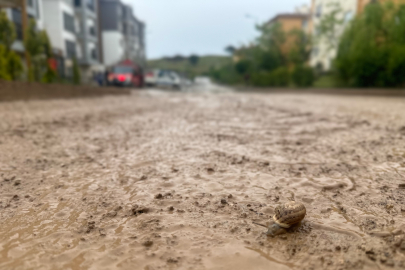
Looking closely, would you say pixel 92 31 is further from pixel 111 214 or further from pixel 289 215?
pixel 289 215

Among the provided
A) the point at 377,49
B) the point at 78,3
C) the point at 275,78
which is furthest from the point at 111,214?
the point at 78,3

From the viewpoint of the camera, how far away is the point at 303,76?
28.0 metres

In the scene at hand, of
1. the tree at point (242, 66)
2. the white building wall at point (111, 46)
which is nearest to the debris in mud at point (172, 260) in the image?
the tree at point (242, 66)

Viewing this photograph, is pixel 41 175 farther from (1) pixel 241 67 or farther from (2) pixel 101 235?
(1) pixel 241 67

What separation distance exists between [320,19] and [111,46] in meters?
30.7

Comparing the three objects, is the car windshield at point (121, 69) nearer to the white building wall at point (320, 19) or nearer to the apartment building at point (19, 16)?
the apartment building at point (19, 16)

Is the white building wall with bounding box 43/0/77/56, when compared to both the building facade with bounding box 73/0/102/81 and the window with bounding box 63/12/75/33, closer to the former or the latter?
the window with bounding box 63/12/75/33

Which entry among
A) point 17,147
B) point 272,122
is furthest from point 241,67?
point 17,147

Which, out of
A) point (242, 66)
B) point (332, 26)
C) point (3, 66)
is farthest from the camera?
point (242, 66)

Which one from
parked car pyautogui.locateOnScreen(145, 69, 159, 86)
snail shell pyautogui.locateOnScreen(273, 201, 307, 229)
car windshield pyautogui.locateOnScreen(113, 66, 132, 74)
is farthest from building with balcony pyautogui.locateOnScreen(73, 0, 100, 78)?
snail shell pyautogui.locateOnScreen(273, 201, 307, 229)

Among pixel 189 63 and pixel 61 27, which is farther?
pixel 189 63

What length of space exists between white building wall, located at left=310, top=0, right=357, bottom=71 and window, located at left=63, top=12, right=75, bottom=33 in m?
24.9

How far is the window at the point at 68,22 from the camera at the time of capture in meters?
33.4

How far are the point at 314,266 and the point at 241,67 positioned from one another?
142 ft
